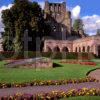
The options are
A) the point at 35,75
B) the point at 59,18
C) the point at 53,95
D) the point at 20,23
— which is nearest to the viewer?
the point at 53,95

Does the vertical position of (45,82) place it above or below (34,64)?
below

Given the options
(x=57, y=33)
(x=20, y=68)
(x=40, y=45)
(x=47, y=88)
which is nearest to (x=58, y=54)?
(x=40, y=45)

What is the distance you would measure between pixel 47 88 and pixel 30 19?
46.3 meters

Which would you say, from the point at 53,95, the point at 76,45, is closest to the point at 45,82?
the point at 53,95

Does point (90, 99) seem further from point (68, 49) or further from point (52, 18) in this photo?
point (52, 18)

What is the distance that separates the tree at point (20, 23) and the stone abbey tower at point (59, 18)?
629 inches

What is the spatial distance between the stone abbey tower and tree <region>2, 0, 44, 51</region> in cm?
1598

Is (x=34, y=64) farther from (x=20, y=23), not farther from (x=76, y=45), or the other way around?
(x=76, y=45)

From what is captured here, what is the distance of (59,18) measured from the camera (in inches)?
3211

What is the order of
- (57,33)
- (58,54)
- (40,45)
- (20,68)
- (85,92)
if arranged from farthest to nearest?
1. (57,33)
2. (40,45)
3. (58,54)
4. (20,68)
5. (85,92)

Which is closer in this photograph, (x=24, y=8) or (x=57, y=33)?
(x=24, y=8)

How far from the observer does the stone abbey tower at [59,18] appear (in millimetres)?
79938

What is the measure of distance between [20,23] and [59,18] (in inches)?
907

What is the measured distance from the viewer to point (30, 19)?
6144cm
